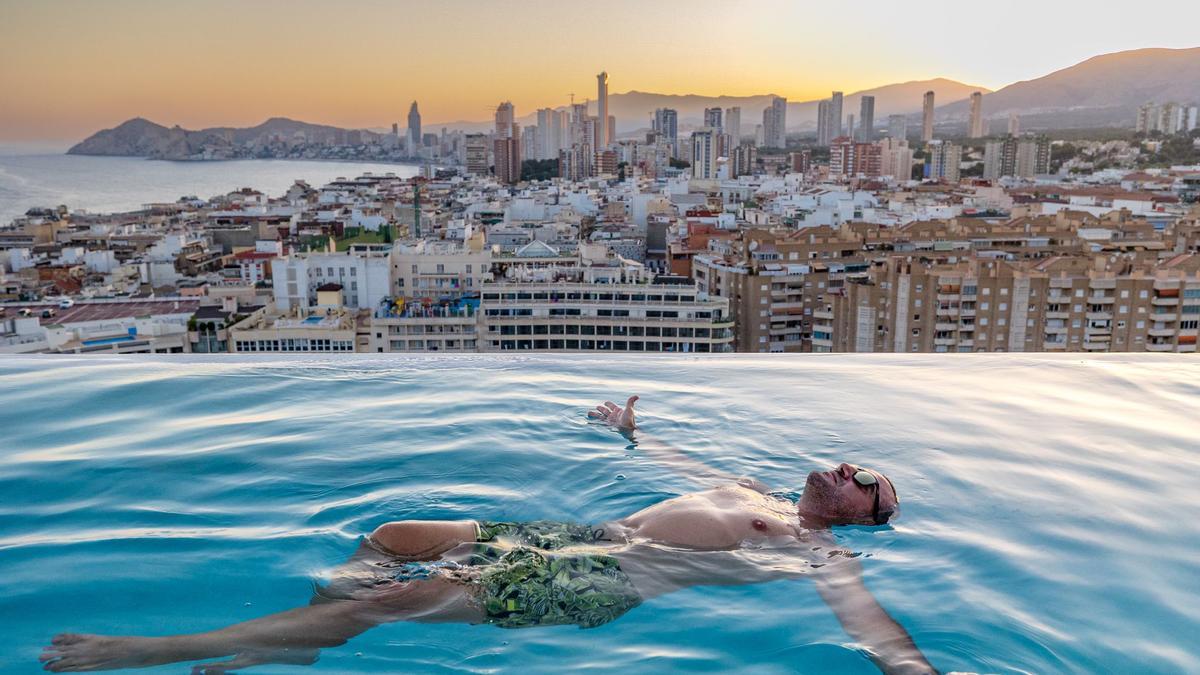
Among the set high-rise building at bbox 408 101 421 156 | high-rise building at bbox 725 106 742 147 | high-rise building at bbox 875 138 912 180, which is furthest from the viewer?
high-rise building at bbox 408 101 421 156

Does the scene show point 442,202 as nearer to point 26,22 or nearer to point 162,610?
point 26,22

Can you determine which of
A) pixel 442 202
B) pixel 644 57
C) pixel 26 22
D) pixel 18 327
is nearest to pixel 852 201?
pixel 644 57

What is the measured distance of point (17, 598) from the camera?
5.21 feet

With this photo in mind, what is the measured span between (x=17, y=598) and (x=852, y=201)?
28924mm

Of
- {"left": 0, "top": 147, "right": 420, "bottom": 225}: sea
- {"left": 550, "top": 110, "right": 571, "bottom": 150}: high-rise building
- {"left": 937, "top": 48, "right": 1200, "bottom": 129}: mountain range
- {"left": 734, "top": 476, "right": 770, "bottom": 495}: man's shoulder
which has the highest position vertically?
{"left": 937, "top": 48, "right": 1200, "bottom": 129}: mountain range

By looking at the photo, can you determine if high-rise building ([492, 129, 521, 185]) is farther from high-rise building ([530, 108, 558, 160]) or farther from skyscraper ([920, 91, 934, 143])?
skyscraper ([920, 91, 934, 143])

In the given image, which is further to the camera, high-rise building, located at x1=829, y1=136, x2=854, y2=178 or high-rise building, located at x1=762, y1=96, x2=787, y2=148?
high-rise building, located at x1=762, y1=96, x2=787, y2=148

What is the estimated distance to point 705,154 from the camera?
5391 centimetres

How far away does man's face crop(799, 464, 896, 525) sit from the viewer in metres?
1.85

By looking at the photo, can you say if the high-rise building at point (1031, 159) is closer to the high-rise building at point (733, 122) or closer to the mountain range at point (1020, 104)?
the mountain range at point (1020, 104)

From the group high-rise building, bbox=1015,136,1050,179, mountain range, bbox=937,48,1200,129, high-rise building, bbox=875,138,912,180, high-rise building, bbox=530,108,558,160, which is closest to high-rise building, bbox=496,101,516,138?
high-rise building, bbox=530,108,558,160

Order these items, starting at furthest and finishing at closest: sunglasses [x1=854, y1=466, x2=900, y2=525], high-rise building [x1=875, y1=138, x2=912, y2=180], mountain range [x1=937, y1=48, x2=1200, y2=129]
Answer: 1. mountain range [x1=937, y1=48, x2=1200, y2=129]
2. high-rise building [x1=875, y1=138, x2=912, y2=180]
3. sunglasses [x1=854, y1=466, x2=900, y2=525]

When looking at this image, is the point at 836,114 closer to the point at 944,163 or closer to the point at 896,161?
the point at 896,161

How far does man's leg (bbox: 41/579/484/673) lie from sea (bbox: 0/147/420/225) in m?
41.6
